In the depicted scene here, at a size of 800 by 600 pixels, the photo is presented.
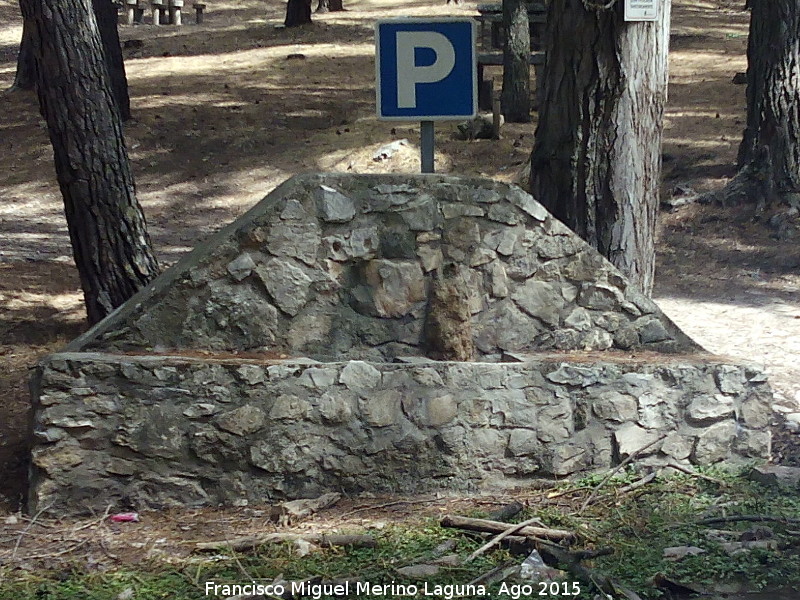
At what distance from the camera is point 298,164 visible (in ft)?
42.8

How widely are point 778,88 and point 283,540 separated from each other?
7.87 meters

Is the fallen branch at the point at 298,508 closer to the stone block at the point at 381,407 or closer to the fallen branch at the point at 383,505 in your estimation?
the fallen branch at the point at 383,505

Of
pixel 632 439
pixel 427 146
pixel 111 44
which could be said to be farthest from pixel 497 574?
pixel 111 44

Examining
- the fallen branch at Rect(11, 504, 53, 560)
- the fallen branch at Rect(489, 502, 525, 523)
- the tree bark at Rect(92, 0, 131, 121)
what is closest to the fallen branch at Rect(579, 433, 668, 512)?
the fallen branch at Rect(489, 502, 525, 523)

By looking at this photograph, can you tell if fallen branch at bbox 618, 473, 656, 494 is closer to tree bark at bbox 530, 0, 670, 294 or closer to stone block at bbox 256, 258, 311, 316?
tree bark at bbox 530, 0, 670, 294

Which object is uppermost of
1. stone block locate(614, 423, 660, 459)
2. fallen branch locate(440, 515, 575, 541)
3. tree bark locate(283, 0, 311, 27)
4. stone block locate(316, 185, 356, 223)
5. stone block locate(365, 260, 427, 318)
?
tree bark locate(283, 0, 311, 27)

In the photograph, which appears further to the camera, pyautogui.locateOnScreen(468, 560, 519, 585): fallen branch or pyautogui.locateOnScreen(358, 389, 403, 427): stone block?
pyautogui.locateOnScreen(358, 389, 403, 427): stone block

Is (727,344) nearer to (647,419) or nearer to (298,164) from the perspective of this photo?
(647,419)

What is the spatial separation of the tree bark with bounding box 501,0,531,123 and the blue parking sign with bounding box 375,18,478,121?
8.91 meters

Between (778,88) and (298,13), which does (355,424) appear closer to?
(778,88)

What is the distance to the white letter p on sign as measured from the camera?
188 inches

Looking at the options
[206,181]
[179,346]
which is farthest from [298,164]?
[179,346]

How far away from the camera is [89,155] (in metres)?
6.16

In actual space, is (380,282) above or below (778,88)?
below
